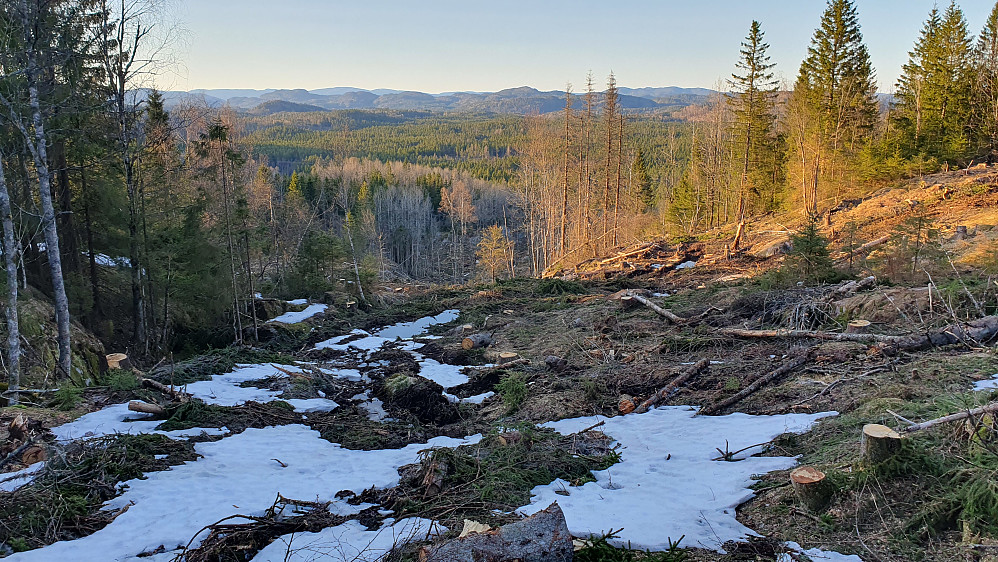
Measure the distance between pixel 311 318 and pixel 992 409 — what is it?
66.0 feet

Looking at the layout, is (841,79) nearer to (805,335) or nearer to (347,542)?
(805,335)

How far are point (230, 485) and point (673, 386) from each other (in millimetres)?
6339

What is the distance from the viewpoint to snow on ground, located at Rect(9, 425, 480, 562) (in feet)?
13.4

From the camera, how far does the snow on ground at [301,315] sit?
20.2m

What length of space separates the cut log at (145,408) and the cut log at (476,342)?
7.49 m

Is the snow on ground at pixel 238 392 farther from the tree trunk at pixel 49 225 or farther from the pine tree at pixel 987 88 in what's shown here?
the pine tree at pixel 987 88

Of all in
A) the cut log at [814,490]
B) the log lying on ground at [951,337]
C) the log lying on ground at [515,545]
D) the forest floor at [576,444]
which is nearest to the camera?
the log lying on ground at [515,545]

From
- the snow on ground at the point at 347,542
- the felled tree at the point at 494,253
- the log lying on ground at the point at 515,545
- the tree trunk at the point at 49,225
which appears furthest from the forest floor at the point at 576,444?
the felled tree at the point at 494,253

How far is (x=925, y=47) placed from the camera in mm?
31047

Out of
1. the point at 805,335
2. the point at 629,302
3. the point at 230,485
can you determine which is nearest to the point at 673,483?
the point at 230,485

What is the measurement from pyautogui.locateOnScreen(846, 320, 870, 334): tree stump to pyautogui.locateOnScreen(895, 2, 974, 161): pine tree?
27.3 meters

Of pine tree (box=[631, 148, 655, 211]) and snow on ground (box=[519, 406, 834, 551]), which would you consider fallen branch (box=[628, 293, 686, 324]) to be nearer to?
snow on ground (box=[519, 406, 834, 551])

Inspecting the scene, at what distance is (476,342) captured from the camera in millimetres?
14086

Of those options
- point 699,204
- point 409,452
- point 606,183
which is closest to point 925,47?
point 699,204
